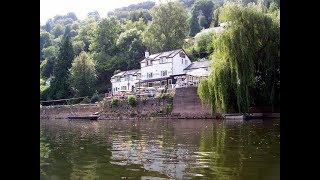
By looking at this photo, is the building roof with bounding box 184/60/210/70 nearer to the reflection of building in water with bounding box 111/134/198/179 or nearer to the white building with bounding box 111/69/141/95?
the white building with bounding box 111/69/141/95

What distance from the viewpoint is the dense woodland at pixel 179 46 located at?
75.7ft

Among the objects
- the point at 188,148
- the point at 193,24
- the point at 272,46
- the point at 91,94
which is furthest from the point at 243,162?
the point at 193,24

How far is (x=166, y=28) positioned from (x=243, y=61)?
3184 cm

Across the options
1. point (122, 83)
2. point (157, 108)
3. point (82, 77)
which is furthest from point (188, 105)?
point (82, 77)

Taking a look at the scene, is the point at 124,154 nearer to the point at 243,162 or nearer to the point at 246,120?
the point at 243,162

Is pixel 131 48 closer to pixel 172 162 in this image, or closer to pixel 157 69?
pixel 157 69

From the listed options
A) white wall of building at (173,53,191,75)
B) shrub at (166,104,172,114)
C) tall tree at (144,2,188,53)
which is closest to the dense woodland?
tall tree at (144,2,188,53)

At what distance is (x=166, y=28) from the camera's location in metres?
53.6

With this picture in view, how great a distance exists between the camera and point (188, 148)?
10656mm

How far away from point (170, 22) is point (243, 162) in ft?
154

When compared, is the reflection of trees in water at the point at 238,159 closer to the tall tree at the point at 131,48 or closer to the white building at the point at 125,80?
the white building at the point at 125,80

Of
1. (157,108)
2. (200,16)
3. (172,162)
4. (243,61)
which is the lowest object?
(172,162)

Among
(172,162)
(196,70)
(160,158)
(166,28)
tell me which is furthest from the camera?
(166,28)

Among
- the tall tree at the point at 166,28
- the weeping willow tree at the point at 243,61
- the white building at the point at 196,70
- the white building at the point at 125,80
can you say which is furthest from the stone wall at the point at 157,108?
the tall tree at the point at 166,28
